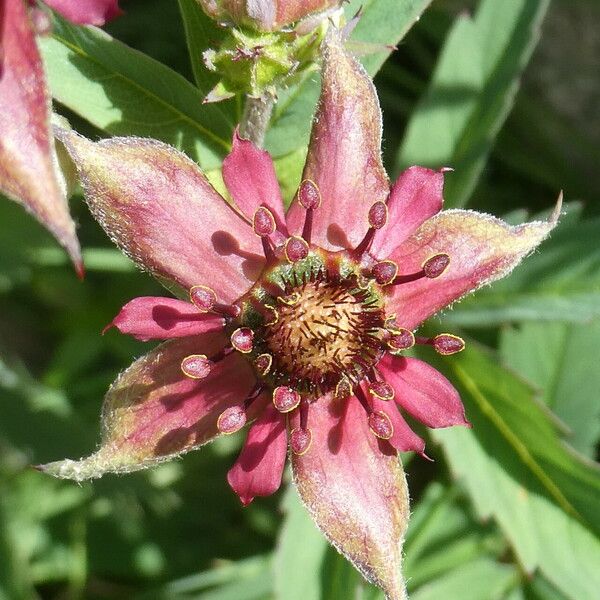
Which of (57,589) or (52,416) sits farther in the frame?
(57,589)

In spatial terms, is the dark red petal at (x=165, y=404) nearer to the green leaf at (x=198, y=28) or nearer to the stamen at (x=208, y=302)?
the stamen at (x=208, y=302)

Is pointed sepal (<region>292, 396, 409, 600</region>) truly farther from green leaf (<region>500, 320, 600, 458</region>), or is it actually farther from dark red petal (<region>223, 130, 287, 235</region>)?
green leaf (<region>500, 320, 600, 458</region>)

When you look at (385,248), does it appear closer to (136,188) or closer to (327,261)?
(327,261)

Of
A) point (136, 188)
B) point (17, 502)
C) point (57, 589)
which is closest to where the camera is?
point (136, 188)

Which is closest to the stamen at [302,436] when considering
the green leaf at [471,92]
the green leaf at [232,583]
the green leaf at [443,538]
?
the green leaf at [471,92]

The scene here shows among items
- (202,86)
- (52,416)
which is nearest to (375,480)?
(202,86)

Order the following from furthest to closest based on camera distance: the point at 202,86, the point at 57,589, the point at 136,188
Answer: the point at 57,589 < the point at 202,86 < the point at 136,188

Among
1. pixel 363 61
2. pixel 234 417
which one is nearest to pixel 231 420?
pixel 234 417
